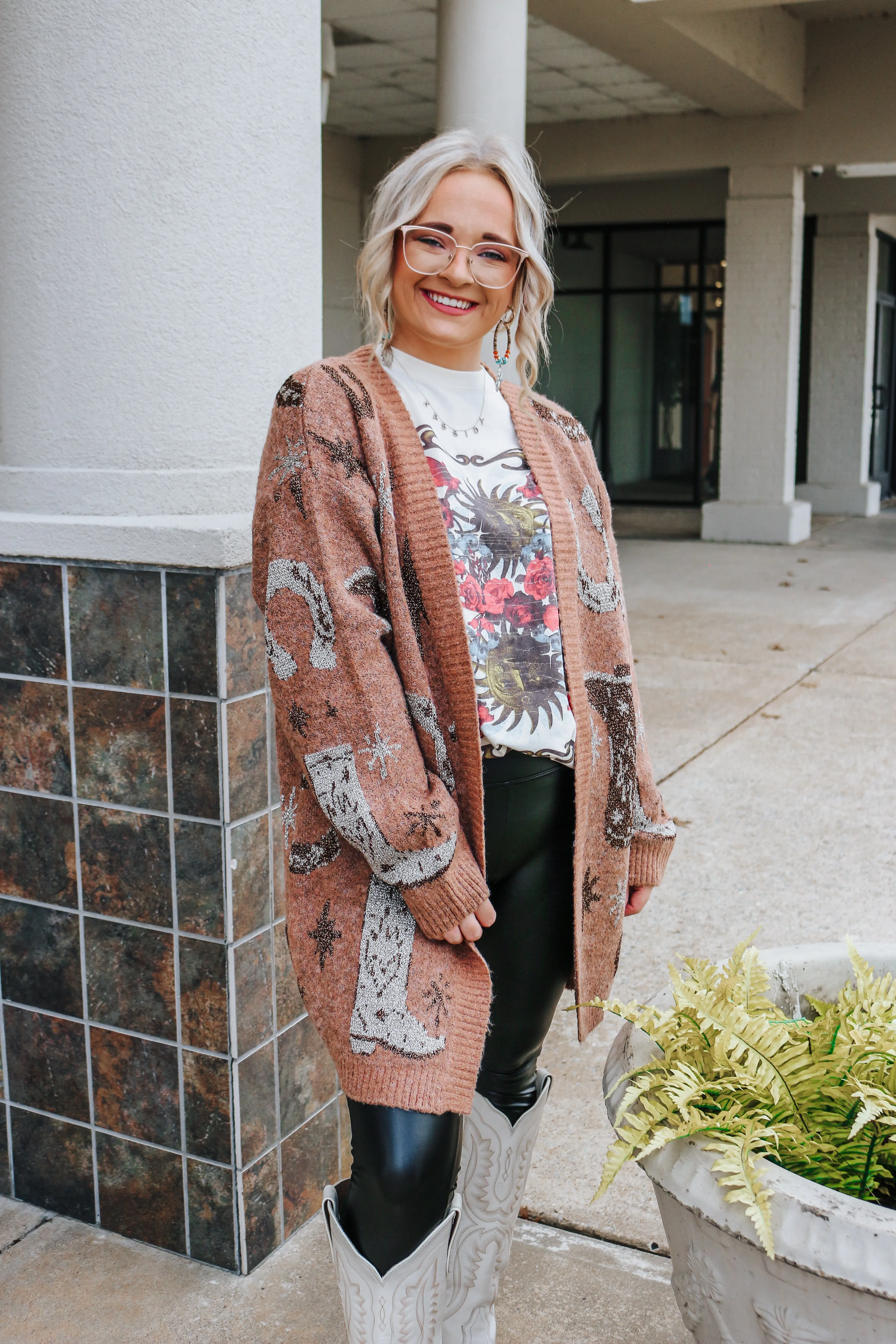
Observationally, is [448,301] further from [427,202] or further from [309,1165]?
[309,1165]

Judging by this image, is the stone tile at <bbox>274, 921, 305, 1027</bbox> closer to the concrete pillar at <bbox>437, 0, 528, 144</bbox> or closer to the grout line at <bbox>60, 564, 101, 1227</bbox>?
the grout line at <bbox>60, 564, 101, 1227</bbox>

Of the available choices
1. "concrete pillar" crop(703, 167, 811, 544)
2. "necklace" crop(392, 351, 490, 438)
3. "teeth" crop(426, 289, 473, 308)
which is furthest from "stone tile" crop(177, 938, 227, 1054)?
"concrete pillar" crop(703, 167, 811, 544)

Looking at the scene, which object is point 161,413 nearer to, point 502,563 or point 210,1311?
point 502,563

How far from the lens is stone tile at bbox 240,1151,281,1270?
2486 millimetres

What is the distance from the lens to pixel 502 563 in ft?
6.22

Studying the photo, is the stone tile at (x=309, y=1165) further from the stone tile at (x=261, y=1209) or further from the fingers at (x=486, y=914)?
the fingers at (x=486, y=914)

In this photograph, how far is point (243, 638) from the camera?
92.8 inches

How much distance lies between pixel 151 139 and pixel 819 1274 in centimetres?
209

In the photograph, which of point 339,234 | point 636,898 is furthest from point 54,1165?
point 339,234

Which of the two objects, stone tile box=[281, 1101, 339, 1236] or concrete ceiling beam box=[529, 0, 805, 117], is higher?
concrete ceiling beam box=[529, 0, 805, 117]

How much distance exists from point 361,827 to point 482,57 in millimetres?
7267

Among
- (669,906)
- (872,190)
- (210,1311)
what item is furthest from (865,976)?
(872,190)

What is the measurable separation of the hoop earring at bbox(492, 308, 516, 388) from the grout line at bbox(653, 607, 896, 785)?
2708 mm

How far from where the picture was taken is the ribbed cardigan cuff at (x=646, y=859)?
218 cm
